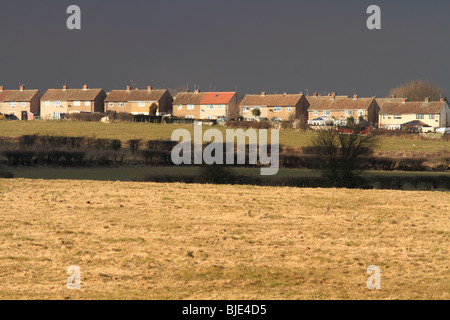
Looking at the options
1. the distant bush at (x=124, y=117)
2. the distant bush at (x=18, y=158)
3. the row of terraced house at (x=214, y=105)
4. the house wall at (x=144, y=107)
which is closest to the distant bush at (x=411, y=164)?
the distant bush at (x=18, y=158)

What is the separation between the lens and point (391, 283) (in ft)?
35.7

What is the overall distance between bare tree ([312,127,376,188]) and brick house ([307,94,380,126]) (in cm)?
7769

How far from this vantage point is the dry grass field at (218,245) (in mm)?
10422

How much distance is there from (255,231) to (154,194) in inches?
280

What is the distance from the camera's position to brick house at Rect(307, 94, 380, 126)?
112 metres

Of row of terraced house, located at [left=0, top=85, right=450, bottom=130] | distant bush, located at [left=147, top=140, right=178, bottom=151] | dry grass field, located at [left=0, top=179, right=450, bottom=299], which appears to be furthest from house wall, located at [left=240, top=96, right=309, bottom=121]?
dry grass field, located at [left=0, top=179, right=450, bottom=299]

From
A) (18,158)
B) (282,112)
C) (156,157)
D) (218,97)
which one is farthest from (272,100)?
(18,158)

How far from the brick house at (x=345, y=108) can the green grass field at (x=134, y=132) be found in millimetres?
42305

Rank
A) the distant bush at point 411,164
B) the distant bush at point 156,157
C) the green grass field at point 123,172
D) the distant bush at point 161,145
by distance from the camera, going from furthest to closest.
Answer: the distant bush at point 161,145 → the distant bush at point 411,164 → the distant bush at point 156,157 → the green grass field at point 123,172

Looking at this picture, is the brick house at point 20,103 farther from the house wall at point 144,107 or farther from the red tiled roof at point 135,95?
the red tiled roof at point 135,95

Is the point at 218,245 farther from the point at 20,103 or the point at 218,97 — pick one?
the point at 20,103

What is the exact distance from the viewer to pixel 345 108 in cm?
11294

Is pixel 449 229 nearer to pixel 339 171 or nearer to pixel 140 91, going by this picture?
pixel 339 171

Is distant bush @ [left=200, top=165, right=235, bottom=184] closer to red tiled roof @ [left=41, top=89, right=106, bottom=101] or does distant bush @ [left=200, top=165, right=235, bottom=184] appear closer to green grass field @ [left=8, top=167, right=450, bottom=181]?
green grass field @ [left=8, top=167, right=450, bottom=181]
